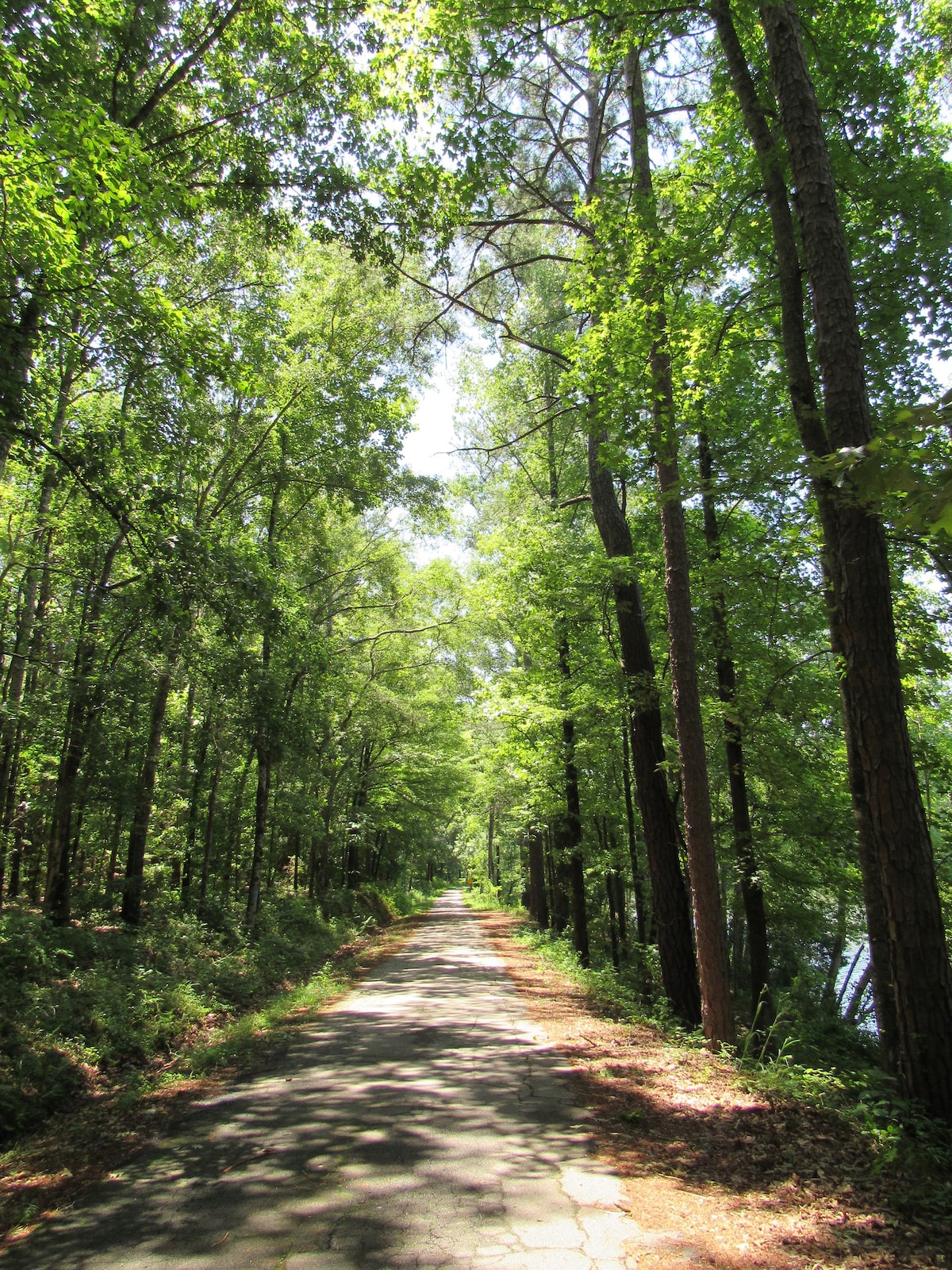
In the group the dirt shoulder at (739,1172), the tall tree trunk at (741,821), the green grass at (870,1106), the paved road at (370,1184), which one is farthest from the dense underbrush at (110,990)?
the tall tree trunk at (741,821)

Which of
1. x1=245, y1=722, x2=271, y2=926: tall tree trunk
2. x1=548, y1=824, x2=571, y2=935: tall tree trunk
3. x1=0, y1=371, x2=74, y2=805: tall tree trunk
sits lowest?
x1=548, y1=824, x2=571, y2=935: tall tree trunk

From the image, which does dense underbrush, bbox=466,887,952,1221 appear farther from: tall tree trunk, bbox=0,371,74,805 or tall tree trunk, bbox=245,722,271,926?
tall tree trunk, bbox=0,371,74,805

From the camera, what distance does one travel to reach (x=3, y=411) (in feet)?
16.7

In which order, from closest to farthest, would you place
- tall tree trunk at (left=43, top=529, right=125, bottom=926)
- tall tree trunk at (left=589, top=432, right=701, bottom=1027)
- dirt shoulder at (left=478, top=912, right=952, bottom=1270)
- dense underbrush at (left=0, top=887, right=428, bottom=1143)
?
1. dirt shoulder at (left=478, top=912, right=952, bottom=1270)
2. dense underbrush at (left=0, top=887, right=428, bottom=1143)
3. tall tree trunk at (left=589, top=432, right=701, bottom=1027)
4. tall tree trunk at (left=43, top=529, right=125, bottom=926)

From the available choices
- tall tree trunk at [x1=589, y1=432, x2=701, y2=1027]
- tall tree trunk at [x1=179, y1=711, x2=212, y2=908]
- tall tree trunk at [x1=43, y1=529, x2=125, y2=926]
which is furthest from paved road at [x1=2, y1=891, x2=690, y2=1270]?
tall tree trunk at [x1=179, y1=711, x2=212, y2=908]

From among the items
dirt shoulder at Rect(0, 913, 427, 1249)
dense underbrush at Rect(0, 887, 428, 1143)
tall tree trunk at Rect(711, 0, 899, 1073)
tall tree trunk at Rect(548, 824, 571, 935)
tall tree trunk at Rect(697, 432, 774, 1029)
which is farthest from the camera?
tall tree trunk at Rect(548, 824, 571, 935)

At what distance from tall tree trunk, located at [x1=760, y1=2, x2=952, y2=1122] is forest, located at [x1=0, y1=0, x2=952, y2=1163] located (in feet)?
0.08

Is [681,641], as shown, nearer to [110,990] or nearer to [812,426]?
[812,426]

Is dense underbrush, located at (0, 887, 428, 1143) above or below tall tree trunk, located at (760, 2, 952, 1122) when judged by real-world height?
below

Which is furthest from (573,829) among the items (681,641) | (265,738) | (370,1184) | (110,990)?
(370,1184)

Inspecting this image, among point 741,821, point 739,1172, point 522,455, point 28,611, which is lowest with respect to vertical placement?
point 739,1172

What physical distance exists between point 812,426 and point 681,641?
3118 millimetres

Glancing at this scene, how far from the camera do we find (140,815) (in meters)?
11.3

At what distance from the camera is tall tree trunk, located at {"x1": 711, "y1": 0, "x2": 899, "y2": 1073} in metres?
4.51
